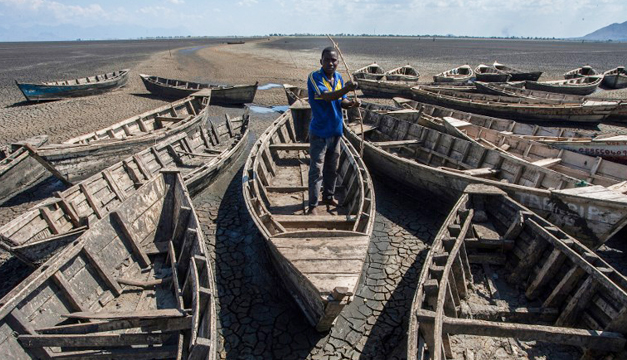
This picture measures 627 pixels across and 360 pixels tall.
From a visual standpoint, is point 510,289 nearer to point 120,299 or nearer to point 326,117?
point 326,117

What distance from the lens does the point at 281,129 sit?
1187 centimetres

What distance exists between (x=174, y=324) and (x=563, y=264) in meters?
6.51

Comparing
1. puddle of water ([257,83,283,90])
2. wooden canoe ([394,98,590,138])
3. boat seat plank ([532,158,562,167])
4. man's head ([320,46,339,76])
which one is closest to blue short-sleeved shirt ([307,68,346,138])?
man's head ([320,46,339,76])

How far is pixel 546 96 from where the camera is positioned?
773 inches

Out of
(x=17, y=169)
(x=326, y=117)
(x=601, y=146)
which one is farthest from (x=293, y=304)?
(x=601, y=146)

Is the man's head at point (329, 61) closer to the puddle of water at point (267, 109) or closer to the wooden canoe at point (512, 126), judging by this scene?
the wooden canoe at point (512, 126)

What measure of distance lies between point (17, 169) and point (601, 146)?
18.6 m

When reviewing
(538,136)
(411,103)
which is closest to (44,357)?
(538,136)

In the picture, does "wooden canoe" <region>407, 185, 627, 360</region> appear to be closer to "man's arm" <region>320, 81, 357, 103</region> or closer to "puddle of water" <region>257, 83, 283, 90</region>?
"man's arm" <region>320, 81, 357, 103</region>

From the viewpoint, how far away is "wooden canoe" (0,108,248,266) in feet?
19.6

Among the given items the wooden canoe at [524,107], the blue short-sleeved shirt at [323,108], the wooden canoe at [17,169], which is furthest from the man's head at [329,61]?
the wooden canoe at [524,107]

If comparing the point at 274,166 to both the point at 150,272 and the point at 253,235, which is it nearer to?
the point at 253,235

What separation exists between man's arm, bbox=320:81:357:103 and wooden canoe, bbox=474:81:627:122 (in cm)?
1700

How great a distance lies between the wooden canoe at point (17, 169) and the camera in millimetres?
9656
